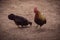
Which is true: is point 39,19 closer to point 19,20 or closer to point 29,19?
point 29,19

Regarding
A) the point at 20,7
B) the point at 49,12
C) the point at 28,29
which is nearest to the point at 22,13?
the point at 20,7

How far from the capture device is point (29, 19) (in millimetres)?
1717

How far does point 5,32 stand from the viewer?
1717 mm

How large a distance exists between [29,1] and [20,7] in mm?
122

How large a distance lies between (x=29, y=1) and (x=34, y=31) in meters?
0.34

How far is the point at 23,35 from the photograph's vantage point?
5.58 ft

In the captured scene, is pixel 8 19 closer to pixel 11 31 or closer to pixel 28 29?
pixel 11 31

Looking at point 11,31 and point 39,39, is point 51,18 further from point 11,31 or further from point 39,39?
point 11,31

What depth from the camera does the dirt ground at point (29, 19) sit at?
1697mm

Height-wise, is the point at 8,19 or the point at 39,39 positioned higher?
the point at 8,19

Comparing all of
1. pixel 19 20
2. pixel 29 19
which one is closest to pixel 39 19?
pixel 29 19

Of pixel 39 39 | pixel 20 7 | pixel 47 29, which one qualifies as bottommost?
pixel 39 39

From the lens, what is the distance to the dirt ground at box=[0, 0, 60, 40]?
1697mm

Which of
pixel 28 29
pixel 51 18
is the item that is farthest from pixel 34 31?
pixel 51 18
